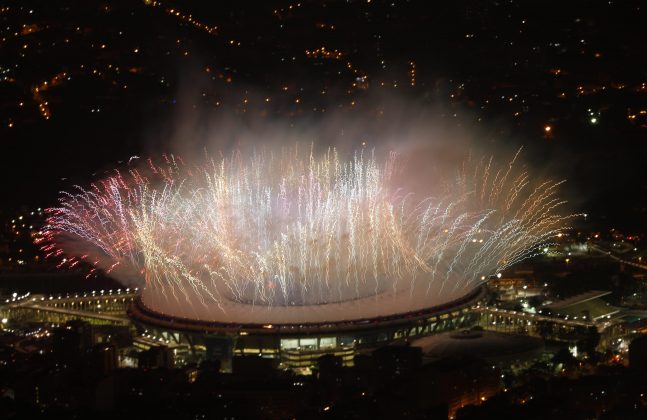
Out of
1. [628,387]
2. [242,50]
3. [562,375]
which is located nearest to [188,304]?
[562,375]

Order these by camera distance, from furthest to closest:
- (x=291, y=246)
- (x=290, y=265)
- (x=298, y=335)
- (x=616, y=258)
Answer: (x=616, y=258) → (x=290, y=265) → (x=291, y=246) → (x=298, y=335)

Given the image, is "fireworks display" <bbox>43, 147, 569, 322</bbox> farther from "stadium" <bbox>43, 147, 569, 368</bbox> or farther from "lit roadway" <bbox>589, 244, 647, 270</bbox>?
"lit roadway" <bbox>589, 244, 647, 270</bbox>

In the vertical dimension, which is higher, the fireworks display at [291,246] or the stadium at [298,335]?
the fireworks display at [291,246]

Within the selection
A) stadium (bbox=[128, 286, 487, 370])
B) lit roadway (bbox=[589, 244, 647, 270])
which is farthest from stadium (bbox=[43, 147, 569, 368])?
lit roadway (bbox=[589, 244, 647, 270])

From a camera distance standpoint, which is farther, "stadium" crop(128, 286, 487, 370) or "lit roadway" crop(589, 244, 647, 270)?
"lit roadway" crop(589, 244, 647, 270)

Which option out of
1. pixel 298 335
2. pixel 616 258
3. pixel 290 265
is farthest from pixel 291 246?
pixel 616 258

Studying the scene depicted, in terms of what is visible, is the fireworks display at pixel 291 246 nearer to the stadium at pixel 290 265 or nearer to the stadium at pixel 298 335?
the stadium at pixel 290 265

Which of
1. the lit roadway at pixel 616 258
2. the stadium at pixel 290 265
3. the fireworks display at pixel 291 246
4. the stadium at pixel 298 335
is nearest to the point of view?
the stadium at pixel 298 335

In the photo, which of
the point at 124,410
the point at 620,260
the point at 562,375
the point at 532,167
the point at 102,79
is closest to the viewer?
the point at 124,410

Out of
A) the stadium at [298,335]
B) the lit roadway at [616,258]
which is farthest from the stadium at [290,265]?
the lit roadway at [616,258]

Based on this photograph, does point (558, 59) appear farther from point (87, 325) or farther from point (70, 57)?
point (87, 325)

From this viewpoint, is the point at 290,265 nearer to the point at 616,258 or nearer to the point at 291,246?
the point at 291,246
